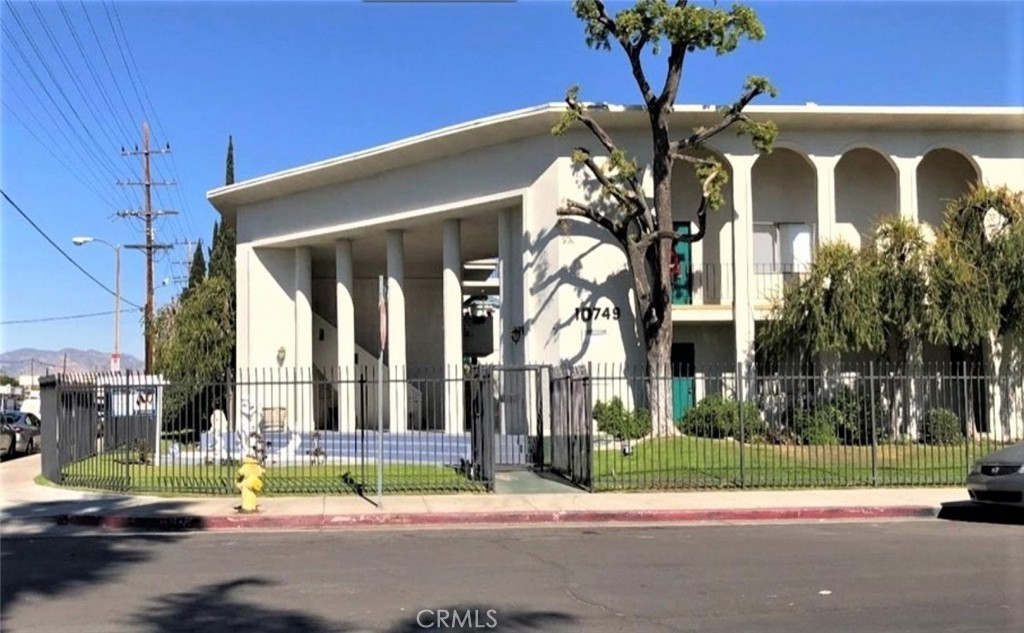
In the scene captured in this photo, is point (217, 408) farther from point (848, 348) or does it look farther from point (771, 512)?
point (848, 348)

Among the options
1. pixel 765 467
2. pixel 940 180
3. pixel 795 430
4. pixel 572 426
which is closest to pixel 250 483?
pixel 572 426

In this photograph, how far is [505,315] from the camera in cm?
2523

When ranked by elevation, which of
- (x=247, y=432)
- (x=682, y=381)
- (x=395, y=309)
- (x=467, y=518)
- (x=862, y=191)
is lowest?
(x=467, y=518)

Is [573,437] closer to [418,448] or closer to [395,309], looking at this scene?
[418,448]

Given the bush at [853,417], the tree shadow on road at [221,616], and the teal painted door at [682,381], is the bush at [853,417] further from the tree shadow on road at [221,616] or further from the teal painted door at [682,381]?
the tree shadow on road at [221,616]

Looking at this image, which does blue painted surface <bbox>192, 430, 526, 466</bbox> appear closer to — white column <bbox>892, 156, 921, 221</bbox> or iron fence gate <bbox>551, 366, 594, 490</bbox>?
iron fence gate <bbox>551, 366, 594, 490</bbox>

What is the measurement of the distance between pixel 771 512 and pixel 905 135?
14.1 metres

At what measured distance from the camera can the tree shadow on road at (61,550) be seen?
9.04 m

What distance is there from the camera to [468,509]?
14.1 metres

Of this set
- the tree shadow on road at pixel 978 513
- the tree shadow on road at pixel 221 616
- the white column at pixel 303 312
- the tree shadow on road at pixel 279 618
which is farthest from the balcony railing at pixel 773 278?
the tree shadow on road at pixel 221 616

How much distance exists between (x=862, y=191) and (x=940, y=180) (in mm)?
2148

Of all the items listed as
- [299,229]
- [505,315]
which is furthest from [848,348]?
[299,229]

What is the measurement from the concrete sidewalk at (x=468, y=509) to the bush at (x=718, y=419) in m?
3.97

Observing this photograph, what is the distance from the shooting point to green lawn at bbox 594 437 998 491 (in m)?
16.6
